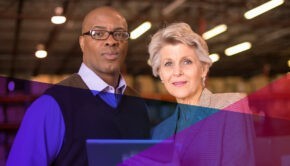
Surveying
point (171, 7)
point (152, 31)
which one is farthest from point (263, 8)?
point (171, 7)

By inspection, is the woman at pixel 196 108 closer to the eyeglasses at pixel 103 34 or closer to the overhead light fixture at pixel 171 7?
the eyeglasses at pixel 103 34

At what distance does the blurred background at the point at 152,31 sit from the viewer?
5664mm

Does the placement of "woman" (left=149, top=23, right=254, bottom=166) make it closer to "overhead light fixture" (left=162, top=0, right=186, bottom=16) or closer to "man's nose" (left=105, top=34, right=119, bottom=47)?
"man's nose" (left=105, top=34, right=119, bottom=47)

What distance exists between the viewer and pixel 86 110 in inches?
45.7

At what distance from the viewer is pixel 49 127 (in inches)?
44.2

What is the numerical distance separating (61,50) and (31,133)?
9925 mm

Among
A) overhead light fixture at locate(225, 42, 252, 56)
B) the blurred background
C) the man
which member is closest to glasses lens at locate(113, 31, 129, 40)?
the man

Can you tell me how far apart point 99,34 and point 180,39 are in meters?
0.19

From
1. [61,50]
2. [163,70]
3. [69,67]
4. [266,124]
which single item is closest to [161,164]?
[163,70]

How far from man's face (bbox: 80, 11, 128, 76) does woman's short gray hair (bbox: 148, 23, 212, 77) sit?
9 cm

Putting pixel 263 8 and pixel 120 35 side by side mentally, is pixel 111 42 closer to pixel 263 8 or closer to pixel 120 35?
pixel 120 35

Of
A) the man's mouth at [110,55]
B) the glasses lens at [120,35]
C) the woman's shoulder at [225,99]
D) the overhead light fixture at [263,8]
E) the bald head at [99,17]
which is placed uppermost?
the overhead light fixture at [263,8]

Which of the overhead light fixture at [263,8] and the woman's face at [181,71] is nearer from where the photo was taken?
the woman's face at [181,71]

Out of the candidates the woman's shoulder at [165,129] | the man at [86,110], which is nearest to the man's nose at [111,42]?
the man at [86,110]
